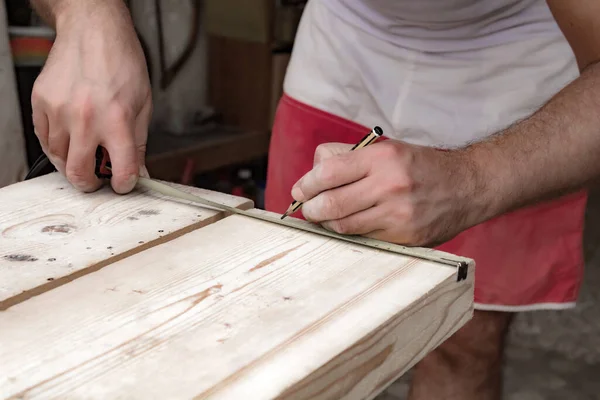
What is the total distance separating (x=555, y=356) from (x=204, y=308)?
5.96ft

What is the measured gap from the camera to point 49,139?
37.3 inches

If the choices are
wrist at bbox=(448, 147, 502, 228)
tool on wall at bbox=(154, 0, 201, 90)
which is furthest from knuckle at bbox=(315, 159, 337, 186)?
tool on wall at bbox=(154, 0, 201, 90)

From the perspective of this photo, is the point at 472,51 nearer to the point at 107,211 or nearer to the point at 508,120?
the point at 508,120

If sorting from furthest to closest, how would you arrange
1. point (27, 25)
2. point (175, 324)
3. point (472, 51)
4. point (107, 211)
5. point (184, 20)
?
1. point (184, 20)
2. point (27, 25)
3. point (472, 51)
4. point (107, 211)
5. point (175, 324)

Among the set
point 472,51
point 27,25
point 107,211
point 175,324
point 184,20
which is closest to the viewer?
point 175,324

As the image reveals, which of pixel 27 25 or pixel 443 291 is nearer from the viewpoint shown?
pixel 443 291

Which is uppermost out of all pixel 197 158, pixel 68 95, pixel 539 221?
pixel 68 95

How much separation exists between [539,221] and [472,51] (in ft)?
1.02

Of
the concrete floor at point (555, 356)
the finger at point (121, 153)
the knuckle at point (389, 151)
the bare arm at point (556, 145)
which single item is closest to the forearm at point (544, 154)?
the bare arm at point (556, 145)

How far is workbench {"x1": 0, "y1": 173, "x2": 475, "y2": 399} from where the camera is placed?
0.52 metres

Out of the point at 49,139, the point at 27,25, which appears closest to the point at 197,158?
the point at 27,25

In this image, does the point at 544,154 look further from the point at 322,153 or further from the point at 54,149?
the point at 54,149

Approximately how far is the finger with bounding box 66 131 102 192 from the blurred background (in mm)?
1015

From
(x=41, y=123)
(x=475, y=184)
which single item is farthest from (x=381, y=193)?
(x=41, y=123)
